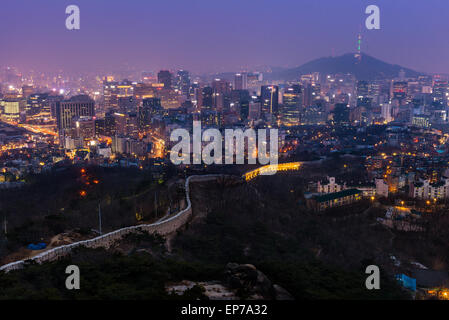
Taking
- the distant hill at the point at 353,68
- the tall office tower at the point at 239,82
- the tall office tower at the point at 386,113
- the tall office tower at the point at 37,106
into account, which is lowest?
the tall office tower at the point at 386,113

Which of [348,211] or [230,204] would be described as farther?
[348,211]

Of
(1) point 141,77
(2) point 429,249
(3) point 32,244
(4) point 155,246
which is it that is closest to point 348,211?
(2) point 429,249

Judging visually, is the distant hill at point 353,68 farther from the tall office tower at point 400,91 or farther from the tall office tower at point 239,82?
the tall office tower at point 239,82

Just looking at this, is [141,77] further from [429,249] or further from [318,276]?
[318,276]

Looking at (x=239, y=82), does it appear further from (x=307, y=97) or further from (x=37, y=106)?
(x=37, y=106)

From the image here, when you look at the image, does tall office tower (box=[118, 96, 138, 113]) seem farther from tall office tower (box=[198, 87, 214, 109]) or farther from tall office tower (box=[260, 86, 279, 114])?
tall office tower (box=[260, 86, 279, 114])

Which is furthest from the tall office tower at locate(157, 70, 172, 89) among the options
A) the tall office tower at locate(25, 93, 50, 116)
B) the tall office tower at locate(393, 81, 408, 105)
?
the tall office tower at locate(393, 81, 408, 105)

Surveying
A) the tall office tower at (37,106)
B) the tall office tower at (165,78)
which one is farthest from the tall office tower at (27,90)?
the tall office tower at (165,78)
